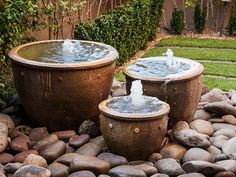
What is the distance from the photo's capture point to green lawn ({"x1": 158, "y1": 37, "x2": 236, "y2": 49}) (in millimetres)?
11102

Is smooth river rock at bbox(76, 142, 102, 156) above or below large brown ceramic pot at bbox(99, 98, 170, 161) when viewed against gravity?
below

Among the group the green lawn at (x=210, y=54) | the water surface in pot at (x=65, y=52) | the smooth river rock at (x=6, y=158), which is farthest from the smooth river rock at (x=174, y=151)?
the green lawn at (x=210, y=54)

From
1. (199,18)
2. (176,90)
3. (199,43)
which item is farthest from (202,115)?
(199,18)

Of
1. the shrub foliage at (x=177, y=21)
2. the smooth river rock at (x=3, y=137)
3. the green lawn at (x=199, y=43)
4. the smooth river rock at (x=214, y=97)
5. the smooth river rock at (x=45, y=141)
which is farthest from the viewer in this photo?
the shrub foliage at (x=177, y=21)

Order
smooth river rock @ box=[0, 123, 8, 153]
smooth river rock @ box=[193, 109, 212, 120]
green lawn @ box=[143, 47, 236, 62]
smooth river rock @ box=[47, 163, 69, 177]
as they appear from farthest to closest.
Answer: green lawn @ box=[143, 47, 236, 62], smooth river rock @ box=[193, 109, 212, 120], smooth river rock @ box=[0, 123, 8, 153], smooth river rock @ box=[47, 163, 69, 177]

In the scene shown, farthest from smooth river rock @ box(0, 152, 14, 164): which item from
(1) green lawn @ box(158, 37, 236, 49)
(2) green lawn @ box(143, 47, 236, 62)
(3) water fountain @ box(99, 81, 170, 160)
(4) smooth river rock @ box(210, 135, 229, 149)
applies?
(1) green lawn @ box(158, 37, 236, 49)

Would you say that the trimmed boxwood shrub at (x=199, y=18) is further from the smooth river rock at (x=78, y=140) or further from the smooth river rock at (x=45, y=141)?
the smooth river rock at (x=45, y=141)

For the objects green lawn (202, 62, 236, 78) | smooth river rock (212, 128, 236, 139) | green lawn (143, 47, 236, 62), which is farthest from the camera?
green lawn (143, 47, 236, 62)

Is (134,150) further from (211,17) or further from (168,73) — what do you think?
(211,17)

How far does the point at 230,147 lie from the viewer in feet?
15.7

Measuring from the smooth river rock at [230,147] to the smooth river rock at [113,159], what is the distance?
1.06 metres

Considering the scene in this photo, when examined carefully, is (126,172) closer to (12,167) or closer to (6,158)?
(12,167)

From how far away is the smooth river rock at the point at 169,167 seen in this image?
434 cm

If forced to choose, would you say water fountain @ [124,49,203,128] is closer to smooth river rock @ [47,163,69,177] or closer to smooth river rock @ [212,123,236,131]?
smooth river rock @ [212,123,236,131]
